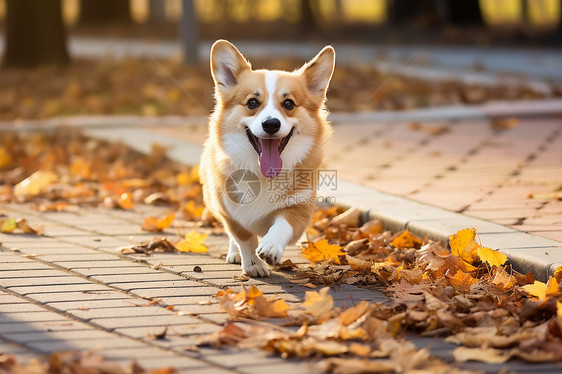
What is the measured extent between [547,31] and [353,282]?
18.4 m

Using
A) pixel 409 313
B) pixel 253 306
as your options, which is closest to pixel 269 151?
pixel 253 306

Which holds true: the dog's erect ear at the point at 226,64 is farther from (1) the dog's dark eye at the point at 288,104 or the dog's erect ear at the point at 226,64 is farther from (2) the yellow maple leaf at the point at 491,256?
(2) the yellow maple leaf at the point at 491,256

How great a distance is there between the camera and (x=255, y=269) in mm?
4418

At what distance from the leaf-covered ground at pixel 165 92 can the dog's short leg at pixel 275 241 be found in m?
5.08

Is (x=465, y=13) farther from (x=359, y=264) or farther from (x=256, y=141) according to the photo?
(x=359, y=264)

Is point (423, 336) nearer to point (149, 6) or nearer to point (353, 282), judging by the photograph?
point (353, 282)

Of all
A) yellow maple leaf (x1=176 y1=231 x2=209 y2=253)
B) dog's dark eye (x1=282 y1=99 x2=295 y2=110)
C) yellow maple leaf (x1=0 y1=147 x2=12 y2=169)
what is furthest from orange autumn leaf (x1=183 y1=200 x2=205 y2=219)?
yellow maple leaf (x1=0 y1=147 x2=12 y2=169)

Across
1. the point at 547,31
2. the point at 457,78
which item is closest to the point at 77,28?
the point at 547,31

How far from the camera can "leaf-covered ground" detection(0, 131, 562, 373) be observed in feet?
10.4

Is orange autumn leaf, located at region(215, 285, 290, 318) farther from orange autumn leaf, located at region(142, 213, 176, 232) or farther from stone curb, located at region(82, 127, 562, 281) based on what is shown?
orange autumn leaf, located at region(142, 213, 176, 232)

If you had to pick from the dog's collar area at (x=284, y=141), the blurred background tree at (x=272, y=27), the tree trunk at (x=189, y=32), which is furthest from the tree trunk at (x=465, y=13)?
the dog's collar area at (x=284, y=141)

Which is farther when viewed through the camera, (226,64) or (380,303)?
(226,64)

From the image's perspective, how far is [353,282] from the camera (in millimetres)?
4199

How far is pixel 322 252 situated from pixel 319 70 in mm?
1026
